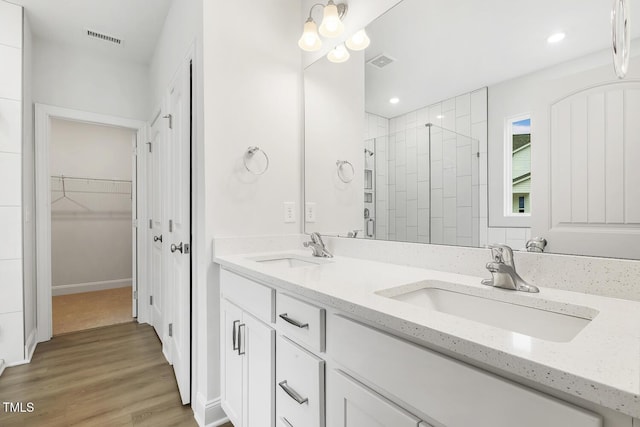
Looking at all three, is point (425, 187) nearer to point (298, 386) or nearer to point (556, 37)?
point (556, 37)

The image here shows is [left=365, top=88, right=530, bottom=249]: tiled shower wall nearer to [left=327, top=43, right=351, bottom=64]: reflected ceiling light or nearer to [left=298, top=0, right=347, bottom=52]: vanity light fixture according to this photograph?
[left=327, top=43, right=351, bottom=64]: reflected ceiling light

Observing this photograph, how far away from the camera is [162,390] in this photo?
1980 mm

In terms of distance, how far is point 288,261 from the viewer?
179cm

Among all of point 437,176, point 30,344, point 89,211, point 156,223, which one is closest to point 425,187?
point 437,176

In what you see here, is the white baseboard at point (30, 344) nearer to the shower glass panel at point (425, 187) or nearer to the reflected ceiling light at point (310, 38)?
the shower glass panel at point (425, 187)

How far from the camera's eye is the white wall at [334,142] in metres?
1.75

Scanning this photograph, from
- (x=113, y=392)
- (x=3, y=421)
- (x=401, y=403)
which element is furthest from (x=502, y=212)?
(x=3, y=421)

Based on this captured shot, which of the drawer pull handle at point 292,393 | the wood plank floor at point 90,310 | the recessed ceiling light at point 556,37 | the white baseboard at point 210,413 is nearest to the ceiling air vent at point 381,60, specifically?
the recessed ceiling light at point 556,37

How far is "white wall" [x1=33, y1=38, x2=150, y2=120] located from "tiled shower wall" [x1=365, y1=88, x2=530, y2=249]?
110 inches

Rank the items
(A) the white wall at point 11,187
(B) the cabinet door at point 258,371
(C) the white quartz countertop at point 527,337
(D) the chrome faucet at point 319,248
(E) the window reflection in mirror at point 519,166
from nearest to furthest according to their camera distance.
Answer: (C) the white quartz countertop at point 527,337, (E) the window reflection in mirror at point 519,166, (B) the cabinet door at point 258,371, (D) the chrome faucet at point 319,248, (A) the white wall at point 11,187

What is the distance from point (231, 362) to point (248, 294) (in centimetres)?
42

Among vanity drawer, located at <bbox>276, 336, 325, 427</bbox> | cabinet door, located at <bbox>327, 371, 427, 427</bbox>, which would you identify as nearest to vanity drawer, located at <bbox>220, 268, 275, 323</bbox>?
vanity drawer, located at <bbox>276, 336, 325, 427</bbox>

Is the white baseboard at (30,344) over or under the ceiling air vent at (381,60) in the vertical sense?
under

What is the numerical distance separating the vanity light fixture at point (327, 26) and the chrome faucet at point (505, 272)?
55.1 inches
